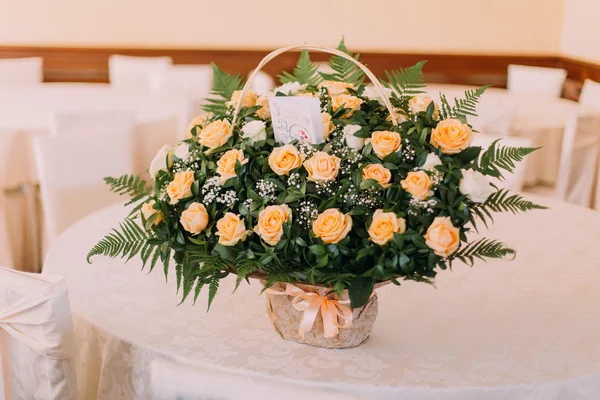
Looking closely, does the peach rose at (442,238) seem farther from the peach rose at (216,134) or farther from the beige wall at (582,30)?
the beige wall at (582,30)

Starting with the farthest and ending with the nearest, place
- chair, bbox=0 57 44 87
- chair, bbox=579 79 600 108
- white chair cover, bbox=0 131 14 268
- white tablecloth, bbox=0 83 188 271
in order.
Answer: chair, bbox=0 57 44 87 → chair, bbox=579 79 600 108 → white tablecloth, bbox=0 83 188 271 → white chair cover, bbox=0 131 14 268

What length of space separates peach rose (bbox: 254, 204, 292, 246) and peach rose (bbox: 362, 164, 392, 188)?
0.55ft

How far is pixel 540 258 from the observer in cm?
220

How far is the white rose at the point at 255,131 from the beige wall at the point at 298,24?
17.3ft

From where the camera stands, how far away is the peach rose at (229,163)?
1477 millimetres

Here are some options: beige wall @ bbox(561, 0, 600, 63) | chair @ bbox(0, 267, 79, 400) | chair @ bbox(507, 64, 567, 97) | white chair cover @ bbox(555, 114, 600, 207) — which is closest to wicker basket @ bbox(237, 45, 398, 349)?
chair @ bbox(0, 267, 79, 400)

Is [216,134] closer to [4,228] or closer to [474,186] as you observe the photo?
[474,186]

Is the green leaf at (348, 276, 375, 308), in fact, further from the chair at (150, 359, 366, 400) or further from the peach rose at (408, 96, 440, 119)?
the peach rose at (408, 96, 440, 119)

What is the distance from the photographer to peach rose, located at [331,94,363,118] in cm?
159

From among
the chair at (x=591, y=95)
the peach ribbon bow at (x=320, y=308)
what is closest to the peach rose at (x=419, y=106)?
the peach ribbon bow at (x=320, y=308)

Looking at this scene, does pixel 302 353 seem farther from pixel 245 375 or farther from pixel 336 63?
pixel 336 63

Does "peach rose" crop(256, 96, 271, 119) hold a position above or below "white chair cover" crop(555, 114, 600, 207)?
above

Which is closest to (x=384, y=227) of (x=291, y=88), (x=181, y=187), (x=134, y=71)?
(x=181, y=187)

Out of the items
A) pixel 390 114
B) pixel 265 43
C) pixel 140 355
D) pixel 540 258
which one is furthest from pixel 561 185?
pixel 265 43
